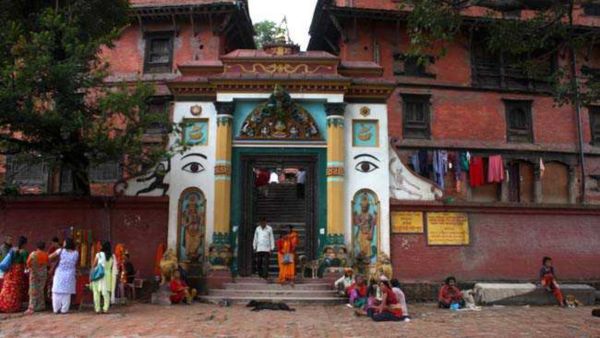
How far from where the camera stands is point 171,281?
13.3 meters

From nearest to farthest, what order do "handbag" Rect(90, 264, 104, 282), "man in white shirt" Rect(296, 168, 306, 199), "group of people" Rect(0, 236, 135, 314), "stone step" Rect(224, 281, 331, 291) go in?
"group of people" Rect(0, 236, 135, 314)
"handbag" Rect(90, 264, 104, 282)
"stone step" Rect(224, 281, 331, 291)
"man in white shirt" Rect(296, 168, 306, 199)

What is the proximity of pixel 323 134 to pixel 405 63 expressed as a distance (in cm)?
1008

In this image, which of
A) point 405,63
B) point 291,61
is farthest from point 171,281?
point 405,63

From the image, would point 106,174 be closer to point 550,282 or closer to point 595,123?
point 550,282

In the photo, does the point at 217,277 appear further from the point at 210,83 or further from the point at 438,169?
the point at 438,169

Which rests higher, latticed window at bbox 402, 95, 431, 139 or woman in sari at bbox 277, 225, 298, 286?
latticed window at bbox 402, 95, 431, 139

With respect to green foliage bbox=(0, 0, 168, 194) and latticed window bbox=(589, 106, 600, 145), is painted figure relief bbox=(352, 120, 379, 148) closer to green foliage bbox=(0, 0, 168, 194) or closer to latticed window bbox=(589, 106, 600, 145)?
green foliage bbox=(0, 0, 168, 194)

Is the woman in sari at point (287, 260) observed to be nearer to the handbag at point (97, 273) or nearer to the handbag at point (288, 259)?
the handbag at point (288, 259)

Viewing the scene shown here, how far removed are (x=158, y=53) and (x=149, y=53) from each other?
40 centimetres

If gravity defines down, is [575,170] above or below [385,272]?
above

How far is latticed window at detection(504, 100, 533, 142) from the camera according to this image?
2427cm

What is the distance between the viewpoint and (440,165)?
22.2m

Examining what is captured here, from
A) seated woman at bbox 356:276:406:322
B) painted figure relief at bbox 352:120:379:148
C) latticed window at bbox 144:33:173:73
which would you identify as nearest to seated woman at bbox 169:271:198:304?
seated woman at bbox 356:276:406:322

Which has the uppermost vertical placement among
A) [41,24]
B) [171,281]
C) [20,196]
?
[41,24]
